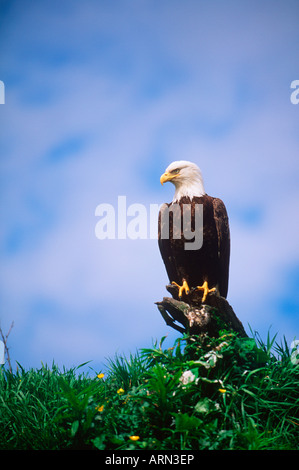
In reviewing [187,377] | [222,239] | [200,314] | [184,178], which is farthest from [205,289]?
[184,178]

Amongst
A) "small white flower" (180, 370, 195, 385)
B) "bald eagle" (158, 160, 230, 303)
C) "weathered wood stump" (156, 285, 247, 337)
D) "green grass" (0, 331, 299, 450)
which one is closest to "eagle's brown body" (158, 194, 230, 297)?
"bald eagle" (158, 160, 230, 303)

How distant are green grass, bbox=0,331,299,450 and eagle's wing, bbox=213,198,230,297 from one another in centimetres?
99

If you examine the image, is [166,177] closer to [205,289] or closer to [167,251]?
[167,251]

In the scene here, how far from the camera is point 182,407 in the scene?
140 inches

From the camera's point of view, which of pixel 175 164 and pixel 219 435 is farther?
pixel 175 164

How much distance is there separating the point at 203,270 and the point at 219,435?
196 cm

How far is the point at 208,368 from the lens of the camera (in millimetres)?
3758

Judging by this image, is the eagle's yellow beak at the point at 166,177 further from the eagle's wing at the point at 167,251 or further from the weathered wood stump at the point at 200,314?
the weathered wood stump at the point at 200,314

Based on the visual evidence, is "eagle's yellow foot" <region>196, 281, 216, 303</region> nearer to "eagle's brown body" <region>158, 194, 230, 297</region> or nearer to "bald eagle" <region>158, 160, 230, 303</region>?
"bald eagle" <region>158, 160, 230, 303</region>

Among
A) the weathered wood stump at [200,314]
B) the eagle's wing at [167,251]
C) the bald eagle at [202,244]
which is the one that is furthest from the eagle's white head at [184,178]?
the weathered wood stump at [200,314]

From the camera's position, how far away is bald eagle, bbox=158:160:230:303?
4777 millimetres

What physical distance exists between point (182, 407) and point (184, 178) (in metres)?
2.70
